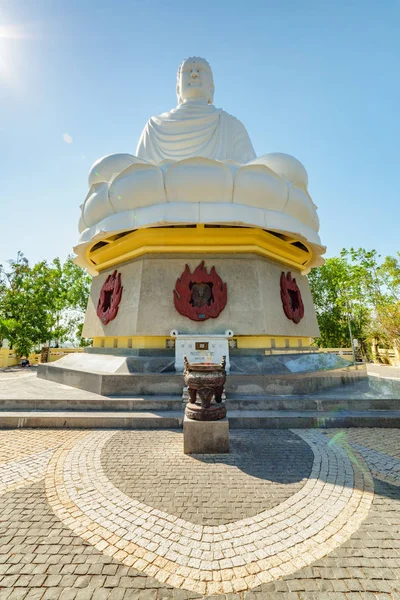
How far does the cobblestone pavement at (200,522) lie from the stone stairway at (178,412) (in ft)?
3.10

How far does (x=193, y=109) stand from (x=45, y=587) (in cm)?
1514

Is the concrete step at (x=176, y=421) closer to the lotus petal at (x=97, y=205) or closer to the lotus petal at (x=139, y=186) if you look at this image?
the lotus petal at (x=139, y=186)

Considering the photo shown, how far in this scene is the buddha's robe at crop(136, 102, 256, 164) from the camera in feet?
39.5

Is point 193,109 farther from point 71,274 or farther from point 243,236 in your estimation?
point 71,274

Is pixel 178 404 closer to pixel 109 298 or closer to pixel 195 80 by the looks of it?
pixel 109 298

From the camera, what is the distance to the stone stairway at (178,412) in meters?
5.72

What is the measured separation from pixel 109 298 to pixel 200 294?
3543mm

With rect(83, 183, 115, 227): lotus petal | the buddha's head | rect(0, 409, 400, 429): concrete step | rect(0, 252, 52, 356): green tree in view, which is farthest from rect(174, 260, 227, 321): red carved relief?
rect(0, 252, 52, 356): green tree

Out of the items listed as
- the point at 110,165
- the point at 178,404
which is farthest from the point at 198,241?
the point at 178,404

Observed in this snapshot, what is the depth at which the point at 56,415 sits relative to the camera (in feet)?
19.4

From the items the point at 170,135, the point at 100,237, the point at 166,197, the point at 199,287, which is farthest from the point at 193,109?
the point at 199,287

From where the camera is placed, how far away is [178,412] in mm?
6180

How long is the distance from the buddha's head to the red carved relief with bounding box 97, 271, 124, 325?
33.0 feet

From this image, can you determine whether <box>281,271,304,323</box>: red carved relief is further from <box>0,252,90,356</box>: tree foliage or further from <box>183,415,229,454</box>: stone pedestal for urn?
<box>0,252,90,356</box>: tree foliage
